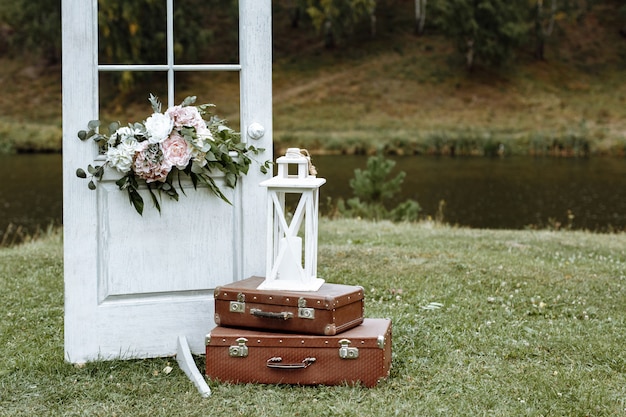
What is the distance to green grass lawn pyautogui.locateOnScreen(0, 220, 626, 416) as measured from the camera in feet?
11.5

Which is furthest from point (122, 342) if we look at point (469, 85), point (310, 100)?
point (469, 85)

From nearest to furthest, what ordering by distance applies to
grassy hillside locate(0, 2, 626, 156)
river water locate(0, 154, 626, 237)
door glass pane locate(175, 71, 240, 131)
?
river water locate(0, 154, 626, 237) → grassy hillside locate(0, 2, 626, 156) → door glass pane locate(175, 71, 240, 131)

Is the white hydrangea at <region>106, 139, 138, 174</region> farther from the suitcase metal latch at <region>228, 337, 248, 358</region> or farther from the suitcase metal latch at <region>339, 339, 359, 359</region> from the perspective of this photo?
the suitcase metal latch at <region>339, 339, 359, 359</region>

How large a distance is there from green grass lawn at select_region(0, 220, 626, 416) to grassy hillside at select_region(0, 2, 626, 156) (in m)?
21.4

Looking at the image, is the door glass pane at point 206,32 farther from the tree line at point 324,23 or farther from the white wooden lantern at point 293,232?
the white wooden lantern at point 293,232

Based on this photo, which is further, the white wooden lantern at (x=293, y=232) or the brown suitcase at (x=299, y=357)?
the white wooden lantern at (x=293, y=232)

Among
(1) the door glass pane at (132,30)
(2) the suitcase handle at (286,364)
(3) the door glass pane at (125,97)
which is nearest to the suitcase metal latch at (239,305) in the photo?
(2) the suitcase handle at (286,364)

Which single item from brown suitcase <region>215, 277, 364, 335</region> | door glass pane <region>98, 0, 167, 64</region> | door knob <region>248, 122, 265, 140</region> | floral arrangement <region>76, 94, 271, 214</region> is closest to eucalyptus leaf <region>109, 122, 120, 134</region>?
floral arrangement <region>76, 94, 271, 214</region>

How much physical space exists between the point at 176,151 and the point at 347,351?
4.40 feet

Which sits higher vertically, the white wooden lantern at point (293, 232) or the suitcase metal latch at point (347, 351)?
the white wooden lantern at point (293, 232)

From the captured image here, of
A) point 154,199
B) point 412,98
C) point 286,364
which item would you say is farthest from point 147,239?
point 412,98

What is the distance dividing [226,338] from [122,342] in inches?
28.0

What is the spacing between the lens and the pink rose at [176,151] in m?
3.89

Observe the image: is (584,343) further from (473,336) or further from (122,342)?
(122,342)
